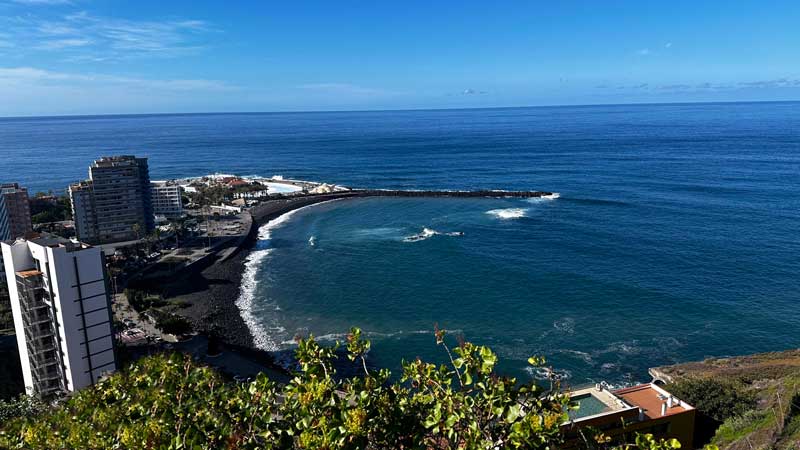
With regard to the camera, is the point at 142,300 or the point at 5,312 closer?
the point at 5,312

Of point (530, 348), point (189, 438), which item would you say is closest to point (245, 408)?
point (189, 438)

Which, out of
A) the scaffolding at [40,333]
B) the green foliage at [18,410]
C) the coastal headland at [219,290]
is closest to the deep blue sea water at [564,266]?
the coastal headland at [219,290]

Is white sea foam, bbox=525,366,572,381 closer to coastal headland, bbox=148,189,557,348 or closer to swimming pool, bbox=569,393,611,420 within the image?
swimming pool, bbox=569,393,611,420

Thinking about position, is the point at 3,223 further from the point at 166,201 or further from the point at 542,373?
the point at 542,373

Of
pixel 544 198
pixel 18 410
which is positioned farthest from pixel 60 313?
pixel 544 198

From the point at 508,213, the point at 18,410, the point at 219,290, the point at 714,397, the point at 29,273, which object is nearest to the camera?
the point at 18,410

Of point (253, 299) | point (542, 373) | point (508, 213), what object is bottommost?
point (542, 373)
